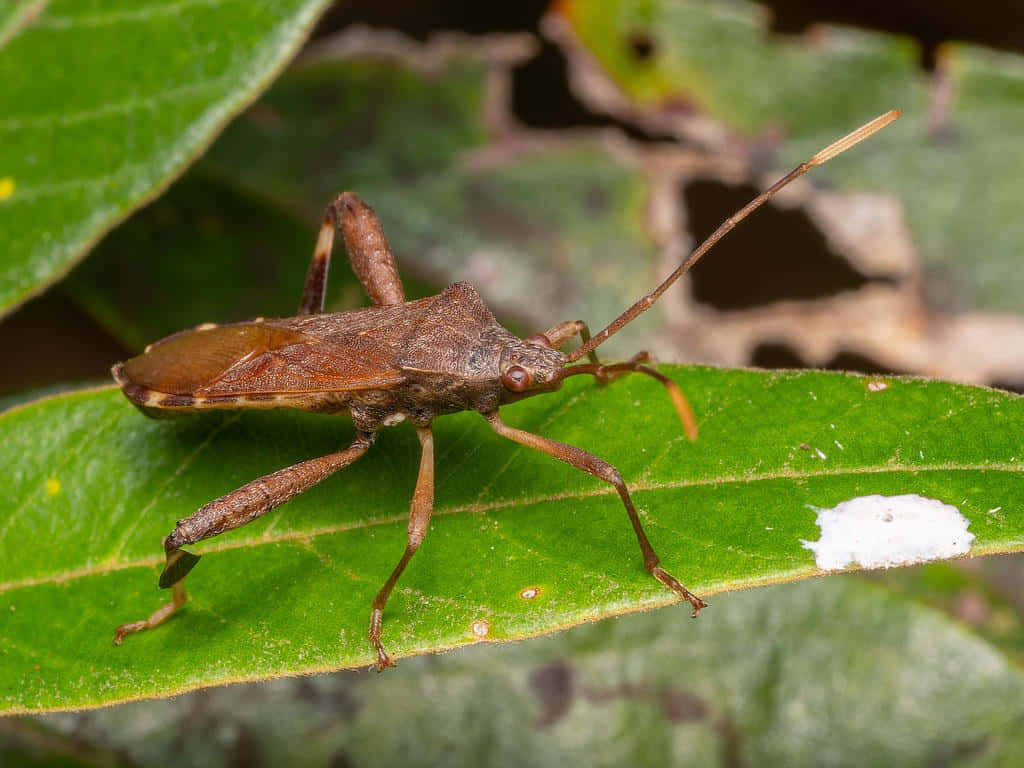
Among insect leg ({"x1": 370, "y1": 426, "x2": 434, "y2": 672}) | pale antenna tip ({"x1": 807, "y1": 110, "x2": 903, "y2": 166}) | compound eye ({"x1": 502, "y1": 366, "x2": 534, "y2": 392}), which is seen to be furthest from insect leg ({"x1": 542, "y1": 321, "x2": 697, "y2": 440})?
pale antenna tip ({"x1": 807, "y1": 110, "x2": 903, "y2": 166})

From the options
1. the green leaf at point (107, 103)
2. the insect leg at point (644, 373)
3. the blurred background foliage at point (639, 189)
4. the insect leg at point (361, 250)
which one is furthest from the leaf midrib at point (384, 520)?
the blurred background foliage at point (639, 189)

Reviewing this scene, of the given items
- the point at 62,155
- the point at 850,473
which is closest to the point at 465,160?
the point at 62,155

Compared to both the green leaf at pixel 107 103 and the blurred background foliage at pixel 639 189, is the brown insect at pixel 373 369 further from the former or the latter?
the blurred background foliage at pixel 639 189

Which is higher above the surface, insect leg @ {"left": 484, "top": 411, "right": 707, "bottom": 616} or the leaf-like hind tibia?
insect leg @ {"left": 484, "top": 411, "right": 707, "bottom": 616}

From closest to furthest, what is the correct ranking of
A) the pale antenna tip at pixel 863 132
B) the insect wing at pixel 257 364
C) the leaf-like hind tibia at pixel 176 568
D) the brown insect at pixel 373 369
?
the leaf-like hind tibia at pixel 176 568
the pale antenna tip at pixel 863 132
the brown insect at pixel 373 369
the insect wing at pixel 257 364

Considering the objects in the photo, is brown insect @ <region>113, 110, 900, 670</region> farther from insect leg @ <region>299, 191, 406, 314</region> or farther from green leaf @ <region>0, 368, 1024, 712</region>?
insect leg @ <region>299, 191, 406, 314</region>

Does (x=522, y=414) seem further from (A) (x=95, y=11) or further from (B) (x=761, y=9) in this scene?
(B) (x=761, y=9)

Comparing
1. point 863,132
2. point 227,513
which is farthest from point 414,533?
point 863,132
